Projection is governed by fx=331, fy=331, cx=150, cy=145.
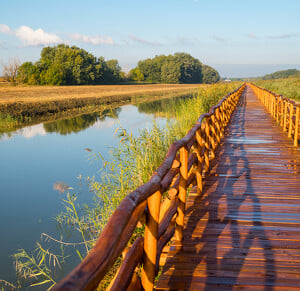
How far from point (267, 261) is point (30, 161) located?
10.5 metres

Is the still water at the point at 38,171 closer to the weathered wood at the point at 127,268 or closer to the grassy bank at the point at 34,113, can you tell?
the grassy bank at the point at 34,113

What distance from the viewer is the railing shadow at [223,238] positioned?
2650mm

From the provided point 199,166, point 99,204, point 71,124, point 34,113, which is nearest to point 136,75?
point 34,113

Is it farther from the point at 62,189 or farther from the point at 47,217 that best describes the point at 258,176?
the point at 62,189

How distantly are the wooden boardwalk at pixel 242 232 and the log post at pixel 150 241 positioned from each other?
0.44 m

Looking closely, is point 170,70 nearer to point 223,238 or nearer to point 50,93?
point 50,93

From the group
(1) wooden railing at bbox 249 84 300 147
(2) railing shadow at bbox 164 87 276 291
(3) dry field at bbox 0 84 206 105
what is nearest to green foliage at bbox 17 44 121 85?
(3) dry field at bbox 0 84 206 105

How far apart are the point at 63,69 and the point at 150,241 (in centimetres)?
6801

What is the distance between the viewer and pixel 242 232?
11.4 ft

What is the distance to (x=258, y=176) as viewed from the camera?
5.68 meters

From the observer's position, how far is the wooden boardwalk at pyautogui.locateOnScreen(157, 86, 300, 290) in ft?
8.59

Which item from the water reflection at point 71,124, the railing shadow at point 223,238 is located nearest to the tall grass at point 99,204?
the railing shadow at point 223,238

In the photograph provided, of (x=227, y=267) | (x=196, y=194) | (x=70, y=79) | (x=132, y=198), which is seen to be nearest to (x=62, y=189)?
(x=196, y=194)

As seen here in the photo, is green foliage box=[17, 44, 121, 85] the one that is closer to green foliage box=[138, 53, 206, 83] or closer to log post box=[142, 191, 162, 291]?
green foliage box=[138, 53, 206, 83]
